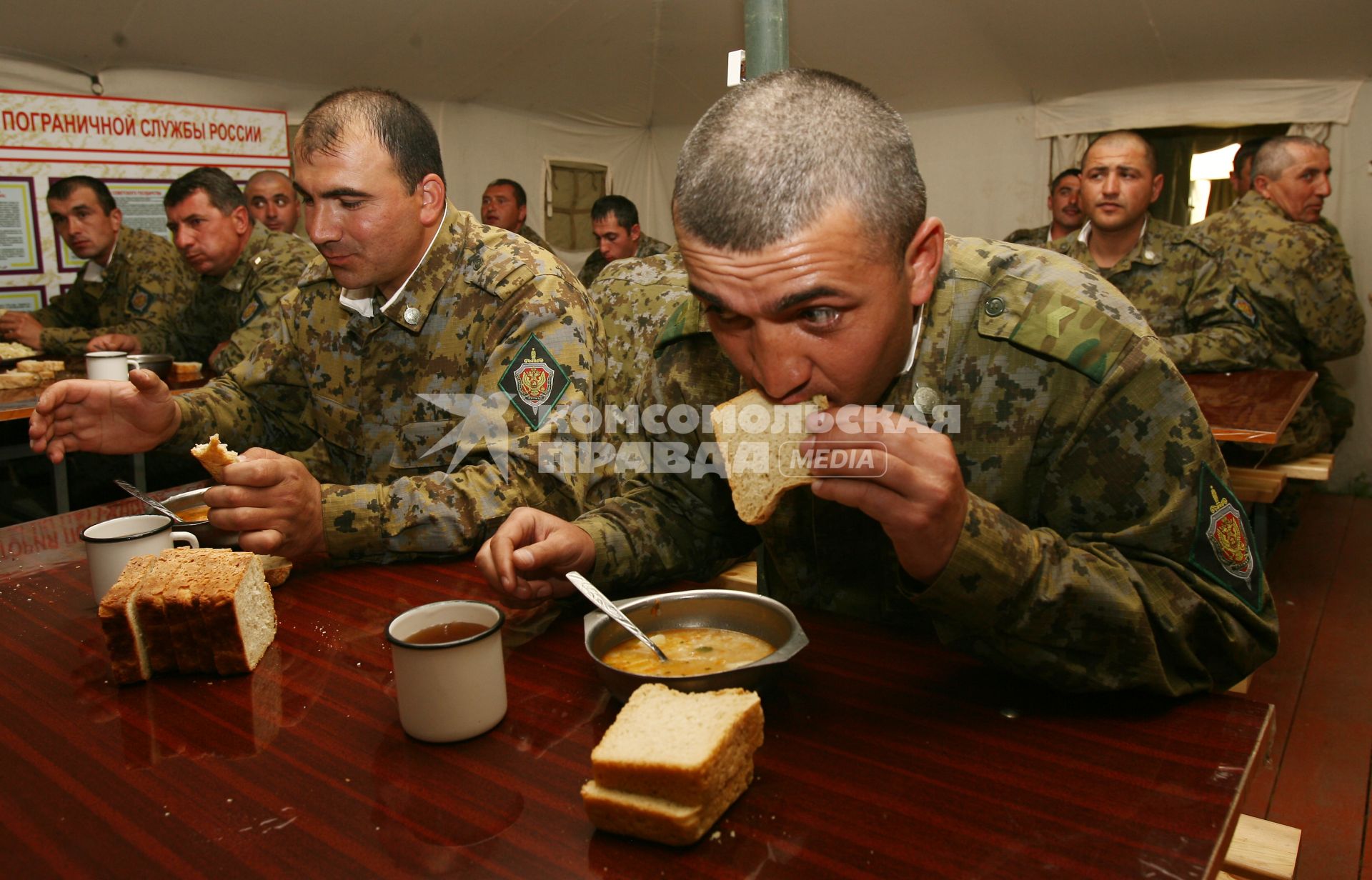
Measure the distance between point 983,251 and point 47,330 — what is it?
18.8ft

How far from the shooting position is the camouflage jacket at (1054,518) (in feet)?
3.82

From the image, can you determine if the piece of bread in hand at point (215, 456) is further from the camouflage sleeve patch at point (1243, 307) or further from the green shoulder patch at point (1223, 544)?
the camouflage sleeve patch at point (1243, 307)

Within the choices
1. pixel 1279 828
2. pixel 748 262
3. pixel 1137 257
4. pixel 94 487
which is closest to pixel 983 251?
pixel 748 262

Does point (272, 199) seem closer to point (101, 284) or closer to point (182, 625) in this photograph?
point (101, 284)

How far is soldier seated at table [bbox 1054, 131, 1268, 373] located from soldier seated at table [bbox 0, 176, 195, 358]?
17.7 feet

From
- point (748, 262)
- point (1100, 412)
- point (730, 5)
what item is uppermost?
point (730, 5)

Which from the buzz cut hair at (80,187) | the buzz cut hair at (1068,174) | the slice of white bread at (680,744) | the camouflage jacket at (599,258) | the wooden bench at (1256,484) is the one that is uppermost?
the buzz cut hair at (1068,174)

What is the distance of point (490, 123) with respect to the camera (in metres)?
8.37

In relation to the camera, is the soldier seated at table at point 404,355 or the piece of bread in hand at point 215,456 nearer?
the piece of bread in hand at point 215,456

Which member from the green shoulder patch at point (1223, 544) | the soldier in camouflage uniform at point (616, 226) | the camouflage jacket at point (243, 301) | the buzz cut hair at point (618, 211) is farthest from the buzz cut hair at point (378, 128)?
the buzz cut hair at point (618, 211)

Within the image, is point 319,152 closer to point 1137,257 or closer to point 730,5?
point 1137,257

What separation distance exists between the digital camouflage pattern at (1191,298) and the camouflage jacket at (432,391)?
3141 millimetres

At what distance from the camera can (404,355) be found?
7.52ft

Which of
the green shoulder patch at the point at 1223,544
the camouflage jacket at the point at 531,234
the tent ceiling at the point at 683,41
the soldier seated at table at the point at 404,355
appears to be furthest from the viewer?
the camouflage jacket at the point at 531,234
